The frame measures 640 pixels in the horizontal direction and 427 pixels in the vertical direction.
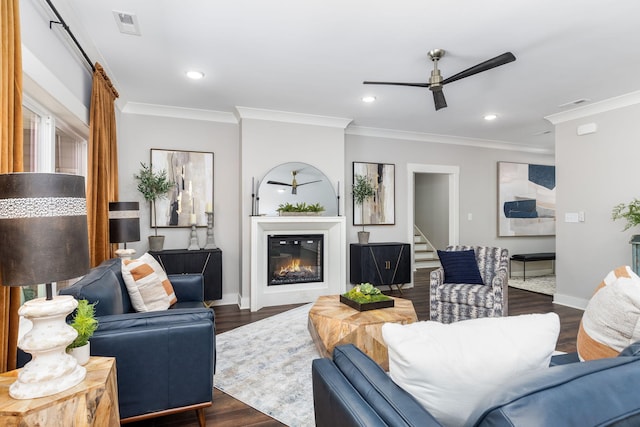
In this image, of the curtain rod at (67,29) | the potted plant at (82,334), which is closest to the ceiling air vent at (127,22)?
the curtain rod at (67,29)

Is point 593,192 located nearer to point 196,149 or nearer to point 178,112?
point 196,149

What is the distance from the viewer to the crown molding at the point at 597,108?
13.4 ft

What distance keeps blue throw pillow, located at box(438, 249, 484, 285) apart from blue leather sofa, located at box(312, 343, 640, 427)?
2.93 m

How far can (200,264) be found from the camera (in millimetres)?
4336

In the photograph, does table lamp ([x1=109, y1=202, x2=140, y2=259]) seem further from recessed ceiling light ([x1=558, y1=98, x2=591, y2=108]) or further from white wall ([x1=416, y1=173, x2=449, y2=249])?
white wall ([x1=416, y1=173, x2=449, y2=249])

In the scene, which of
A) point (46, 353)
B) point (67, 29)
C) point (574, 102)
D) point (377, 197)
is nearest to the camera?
point (46, 353)

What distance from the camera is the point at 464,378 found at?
908mm

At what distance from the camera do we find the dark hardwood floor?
210cm

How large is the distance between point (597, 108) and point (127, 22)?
527 cm

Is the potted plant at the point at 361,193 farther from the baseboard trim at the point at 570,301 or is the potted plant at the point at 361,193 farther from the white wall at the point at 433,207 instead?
the baseboard trim at the point at 570,301

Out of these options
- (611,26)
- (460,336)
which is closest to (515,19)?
(611,26)

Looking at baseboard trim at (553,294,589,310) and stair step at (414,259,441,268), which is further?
stair step at (414,259,441,268)

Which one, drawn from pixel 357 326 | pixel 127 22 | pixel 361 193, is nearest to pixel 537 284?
pixel 361 193

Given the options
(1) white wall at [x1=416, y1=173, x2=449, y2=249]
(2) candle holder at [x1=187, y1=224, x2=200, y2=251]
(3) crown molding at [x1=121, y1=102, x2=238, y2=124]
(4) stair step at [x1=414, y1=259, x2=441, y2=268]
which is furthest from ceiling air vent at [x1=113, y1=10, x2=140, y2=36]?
(4) stair step at [x1=414, y1=259, x2=441, y2=268]
